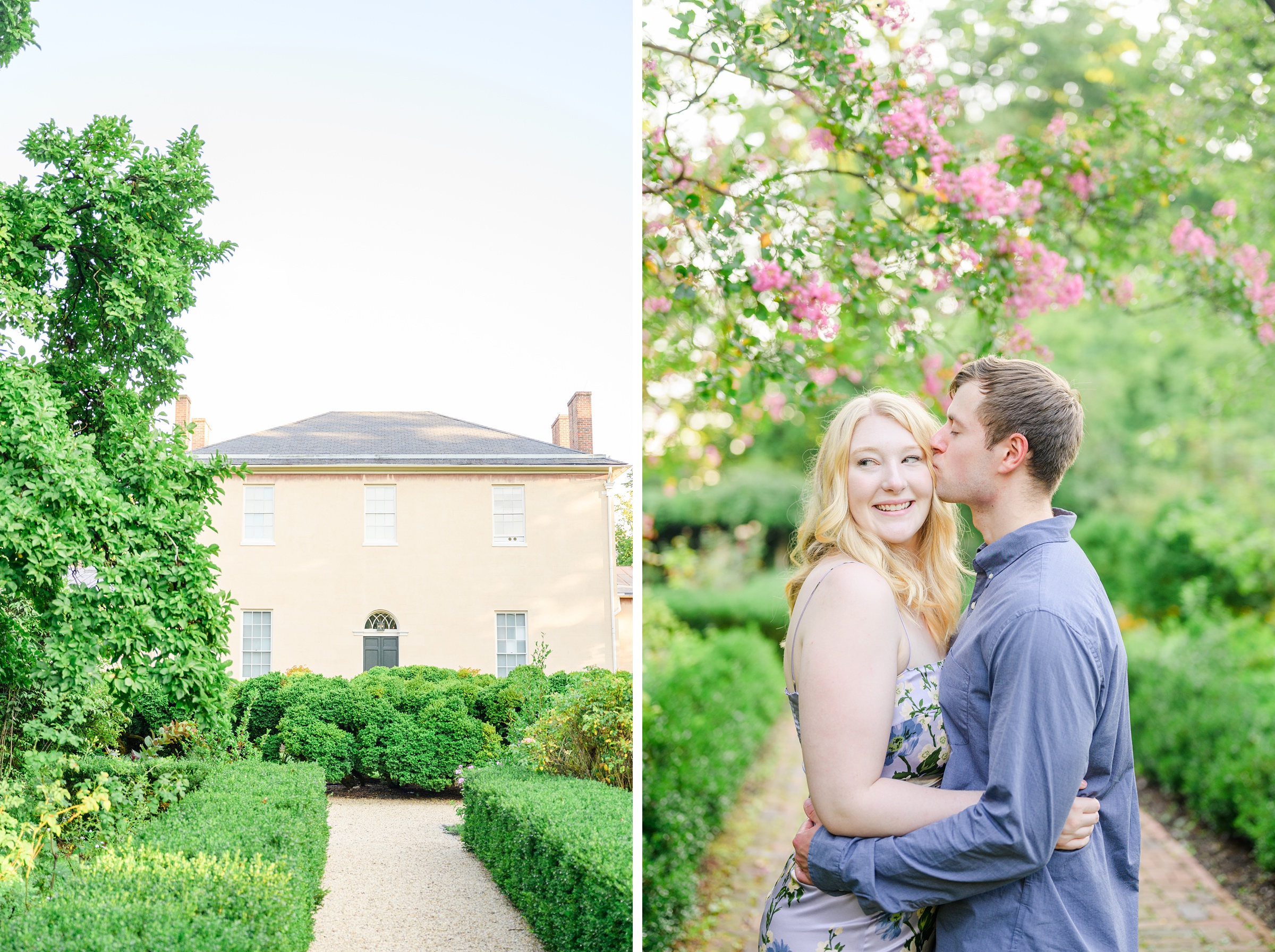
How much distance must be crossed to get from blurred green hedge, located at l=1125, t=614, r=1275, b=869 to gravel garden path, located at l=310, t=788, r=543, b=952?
12.2 feet

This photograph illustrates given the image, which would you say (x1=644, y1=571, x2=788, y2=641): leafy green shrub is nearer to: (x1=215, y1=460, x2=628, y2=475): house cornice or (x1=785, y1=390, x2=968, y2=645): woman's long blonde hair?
(x1=215, y1=460, x2=628, y2=475): house cornice

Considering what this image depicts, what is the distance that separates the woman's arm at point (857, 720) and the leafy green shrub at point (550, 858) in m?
1.71

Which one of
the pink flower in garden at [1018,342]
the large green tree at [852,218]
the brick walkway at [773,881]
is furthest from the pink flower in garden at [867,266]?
the brick walkway at [773,881]

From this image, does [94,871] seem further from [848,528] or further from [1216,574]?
[1216,574]

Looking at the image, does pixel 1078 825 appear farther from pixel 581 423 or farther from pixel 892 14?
pixel 892 14

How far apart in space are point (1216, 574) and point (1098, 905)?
9.16 meters

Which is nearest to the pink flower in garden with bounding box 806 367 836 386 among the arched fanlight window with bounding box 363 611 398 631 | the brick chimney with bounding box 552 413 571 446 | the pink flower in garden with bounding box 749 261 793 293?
the pink flower in garden with bounding box 749 261 793 293

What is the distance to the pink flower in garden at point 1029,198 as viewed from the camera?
152 inches

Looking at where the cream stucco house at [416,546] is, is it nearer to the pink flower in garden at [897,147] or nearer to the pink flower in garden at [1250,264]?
the pink flower in garden at [897,147]

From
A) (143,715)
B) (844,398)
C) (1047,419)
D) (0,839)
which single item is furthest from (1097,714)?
(0,839)

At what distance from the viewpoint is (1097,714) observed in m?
1.74

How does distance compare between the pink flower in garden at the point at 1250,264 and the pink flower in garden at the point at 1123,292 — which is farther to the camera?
the pink flower in garden at the point at 1250,264

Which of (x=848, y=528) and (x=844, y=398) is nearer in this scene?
(x=848, y=528)

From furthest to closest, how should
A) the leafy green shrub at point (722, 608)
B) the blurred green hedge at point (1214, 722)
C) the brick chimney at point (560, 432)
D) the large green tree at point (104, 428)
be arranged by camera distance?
the leafy green shrub at point (722, 608) → the blurred green hedge at point (1214, 722) → the brick chimney at point (560, 432) → the large green tree at point (104, 428)
